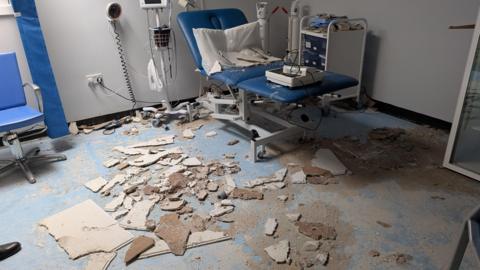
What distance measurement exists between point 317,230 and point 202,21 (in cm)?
216

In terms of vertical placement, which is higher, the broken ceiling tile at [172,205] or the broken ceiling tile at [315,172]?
the broken ceiling tile at [315,172]

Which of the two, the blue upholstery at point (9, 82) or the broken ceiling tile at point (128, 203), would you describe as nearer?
the broken ceiling tile at point (128, 203)

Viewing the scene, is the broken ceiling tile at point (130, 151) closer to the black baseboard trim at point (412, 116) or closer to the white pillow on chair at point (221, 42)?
the white pillow on chair at point (221, 42)

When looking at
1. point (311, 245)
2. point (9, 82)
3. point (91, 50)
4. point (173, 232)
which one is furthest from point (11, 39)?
point (311, 245)

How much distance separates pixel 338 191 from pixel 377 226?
1.26 ft

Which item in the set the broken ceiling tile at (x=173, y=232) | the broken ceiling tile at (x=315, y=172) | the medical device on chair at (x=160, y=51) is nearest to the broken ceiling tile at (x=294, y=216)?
the broken ceiling tile at (x=315, y=172)

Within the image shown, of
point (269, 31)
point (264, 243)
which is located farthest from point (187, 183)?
point (269, 31)

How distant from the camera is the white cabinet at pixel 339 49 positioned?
11.1ft

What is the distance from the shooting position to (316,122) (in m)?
3.39

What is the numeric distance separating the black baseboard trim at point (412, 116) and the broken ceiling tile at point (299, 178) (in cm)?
156

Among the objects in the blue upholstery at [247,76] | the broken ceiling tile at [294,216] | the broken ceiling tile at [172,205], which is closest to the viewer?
the broken ceiling tile at [294,216]

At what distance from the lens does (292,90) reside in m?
2.27

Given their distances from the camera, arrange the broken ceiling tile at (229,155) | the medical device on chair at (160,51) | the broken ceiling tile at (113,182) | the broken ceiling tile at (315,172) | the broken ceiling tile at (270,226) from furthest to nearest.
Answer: the medical device on chair at (160,51) < the broken ceiling tile at (229,155) < the broken ceiling tile at (315,172) < the broken ceiling tile at (113,182) < the broken ceiling tile at (270,226)

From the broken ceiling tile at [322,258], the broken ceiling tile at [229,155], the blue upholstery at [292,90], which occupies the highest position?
the blue upholstery at [292,90]
